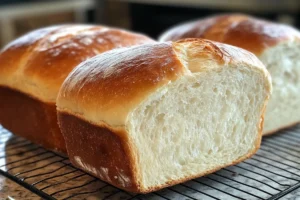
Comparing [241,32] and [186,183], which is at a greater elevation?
[241,32]

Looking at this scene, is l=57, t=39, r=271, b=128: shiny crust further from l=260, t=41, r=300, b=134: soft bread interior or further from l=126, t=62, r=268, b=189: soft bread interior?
l=260, t=41, r=300, b=134: soft bread interior

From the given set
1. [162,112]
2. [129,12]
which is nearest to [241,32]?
[162,112]

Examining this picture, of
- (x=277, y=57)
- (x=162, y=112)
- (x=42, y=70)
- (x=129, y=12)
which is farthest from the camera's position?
(x=129, y=12)

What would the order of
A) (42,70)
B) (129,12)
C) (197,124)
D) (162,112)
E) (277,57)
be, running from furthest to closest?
(129,12) → (277,57) → (42,70) → (197,124) → (162,112)

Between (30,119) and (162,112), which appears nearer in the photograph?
(162,112)

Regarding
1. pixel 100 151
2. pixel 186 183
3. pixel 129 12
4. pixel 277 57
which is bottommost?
pixel 129 12

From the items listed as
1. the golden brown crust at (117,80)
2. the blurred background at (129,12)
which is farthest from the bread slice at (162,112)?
the blurred background at (129,12)

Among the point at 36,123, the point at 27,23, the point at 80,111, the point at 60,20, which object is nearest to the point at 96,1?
the point at 60,20

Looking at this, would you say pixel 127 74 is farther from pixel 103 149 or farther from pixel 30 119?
pixel 30 119
